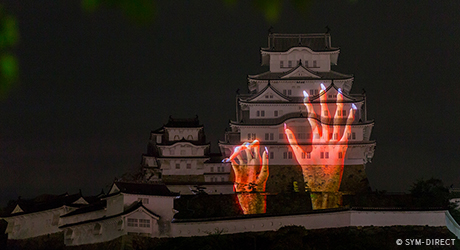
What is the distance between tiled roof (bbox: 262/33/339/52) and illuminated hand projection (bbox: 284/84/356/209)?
5.93 m

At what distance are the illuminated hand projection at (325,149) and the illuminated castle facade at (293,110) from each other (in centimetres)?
25

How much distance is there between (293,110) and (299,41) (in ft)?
24.1

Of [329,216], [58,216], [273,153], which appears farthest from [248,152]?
[58,216]

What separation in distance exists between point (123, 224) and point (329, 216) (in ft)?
40.8

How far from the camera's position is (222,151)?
155ft

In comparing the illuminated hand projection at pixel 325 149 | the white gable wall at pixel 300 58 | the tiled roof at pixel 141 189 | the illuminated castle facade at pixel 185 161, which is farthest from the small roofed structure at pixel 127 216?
the white gable wall at pixel 300 58

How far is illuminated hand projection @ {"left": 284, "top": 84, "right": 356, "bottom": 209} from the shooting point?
44531 mm

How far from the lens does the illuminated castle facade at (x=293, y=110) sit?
44.9 m

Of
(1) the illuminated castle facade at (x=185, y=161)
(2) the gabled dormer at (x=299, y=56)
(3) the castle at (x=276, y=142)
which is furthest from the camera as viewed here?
(2) the gabled dormer at (x=299, y=56)

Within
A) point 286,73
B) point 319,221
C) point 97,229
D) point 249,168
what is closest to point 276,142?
point 249,168

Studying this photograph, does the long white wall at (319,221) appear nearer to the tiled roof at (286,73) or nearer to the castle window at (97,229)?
the castle window at (97,229)

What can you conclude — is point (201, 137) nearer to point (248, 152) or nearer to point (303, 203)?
point (248, 152)

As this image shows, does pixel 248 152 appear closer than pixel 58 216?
No

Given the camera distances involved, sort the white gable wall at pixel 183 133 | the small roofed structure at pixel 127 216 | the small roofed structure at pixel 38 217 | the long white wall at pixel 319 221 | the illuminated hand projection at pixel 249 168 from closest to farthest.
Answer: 1. the small roofed structure at pixel 127 216
2. the long white wall at pixel 319 221
3. the small roofed structure at pixel 38 217
4. the illuminated hand projection at pixel 249 168
5. the white gable wall at pixel 183 133
